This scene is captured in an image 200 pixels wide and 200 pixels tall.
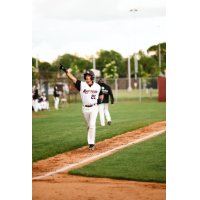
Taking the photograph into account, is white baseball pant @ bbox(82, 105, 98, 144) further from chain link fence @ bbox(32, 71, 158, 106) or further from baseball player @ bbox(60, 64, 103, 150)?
chain link fence @ bbox(32, 71, 158, 106)

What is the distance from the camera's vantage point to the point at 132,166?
5.88m

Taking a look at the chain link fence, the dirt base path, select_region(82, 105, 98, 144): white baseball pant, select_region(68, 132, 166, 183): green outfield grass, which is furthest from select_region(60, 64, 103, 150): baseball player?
the chain link fence

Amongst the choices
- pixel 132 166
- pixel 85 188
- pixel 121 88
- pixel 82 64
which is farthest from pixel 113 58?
pixel 85 188

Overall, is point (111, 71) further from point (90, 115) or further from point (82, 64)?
point (90, 115)

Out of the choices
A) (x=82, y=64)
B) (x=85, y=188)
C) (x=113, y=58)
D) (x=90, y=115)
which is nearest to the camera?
(x=85, y=188)

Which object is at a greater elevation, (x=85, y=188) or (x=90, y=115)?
(x=90, y=115)

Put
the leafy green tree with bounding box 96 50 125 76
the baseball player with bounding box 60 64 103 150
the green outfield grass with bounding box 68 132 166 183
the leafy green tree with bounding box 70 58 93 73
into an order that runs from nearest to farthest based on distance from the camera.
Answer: the green outfield grass with bounding box 68 132 166 183 < the baseball player with bounding box 60 64 103 150 < the leafy green tree with bounding box 96 50 125 76 < the leafy green tree with bounding box 70 58 93 73

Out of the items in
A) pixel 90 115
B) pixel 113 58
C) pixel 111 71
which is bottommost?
pixel 90 115

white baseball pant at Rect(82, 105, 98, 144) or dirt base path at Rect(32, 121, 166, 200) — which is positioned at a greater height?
white baseball pant at Rect(82, 105, 98, 144)

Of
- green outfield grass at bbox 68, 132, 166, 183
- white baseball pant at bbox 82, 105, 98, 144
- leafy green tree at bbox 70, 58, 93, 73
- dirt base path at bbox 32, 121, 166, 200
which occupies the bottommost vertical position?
dirt base path at bbox 32, 121, 166, 200

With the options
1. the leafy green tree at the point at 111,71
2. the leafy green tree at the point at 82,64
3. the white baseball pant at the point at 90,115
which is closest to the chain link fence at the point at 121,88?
the white baseball pant at the point at 90,115

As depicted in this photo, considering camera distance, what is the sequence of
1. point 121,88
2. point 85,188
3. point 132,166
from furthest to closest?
A: point 121,88
point 132,166
point 85,188

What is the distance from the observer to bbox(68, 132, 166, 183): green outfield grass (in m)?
5.34
